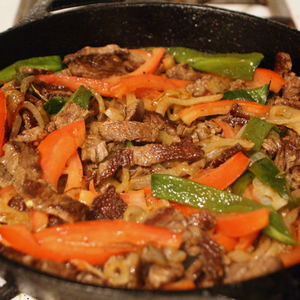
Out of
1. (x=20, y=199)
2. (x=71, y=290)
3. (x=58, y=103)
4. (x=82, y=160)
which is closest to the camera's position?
(x=71, y=290)

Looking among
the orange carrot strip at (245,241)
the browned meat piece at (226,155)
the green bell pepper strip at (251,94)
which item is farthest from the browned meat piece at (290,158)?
the orange carrot strip at (245,241)

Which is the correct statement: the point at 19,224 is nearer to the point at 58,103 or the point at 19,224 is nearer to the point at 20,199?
the point at 20,199

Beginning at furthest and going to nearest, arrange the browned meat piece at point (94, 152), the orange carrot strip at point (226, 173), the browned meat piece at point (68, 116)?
the browned meat piece at point (68, 116), the browned meat piece at point (94, 152), the orange carrot strip at point (226, 173)

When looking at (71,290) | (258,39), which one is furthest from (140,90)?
(71,290)

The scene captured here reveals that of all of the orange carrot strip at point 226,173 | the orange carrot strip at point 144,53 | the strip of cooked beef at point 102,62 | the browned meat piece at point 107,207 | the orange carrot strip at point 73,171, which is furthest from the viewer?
the orange carrot strip at point 144,53

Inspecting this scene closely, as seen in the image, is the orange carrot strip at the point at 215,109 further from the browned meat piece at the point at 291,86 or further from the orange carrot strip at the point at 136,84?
the browned meat piece at the point at 291,86

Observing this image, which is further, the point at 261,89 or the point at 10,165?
the point at 261,89
